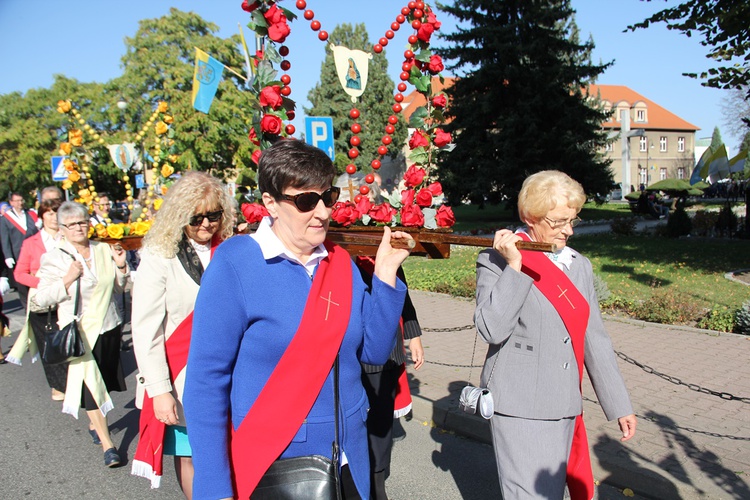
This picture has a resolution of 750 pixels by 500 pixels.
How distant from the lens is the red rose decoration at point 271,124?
3566 millimetres

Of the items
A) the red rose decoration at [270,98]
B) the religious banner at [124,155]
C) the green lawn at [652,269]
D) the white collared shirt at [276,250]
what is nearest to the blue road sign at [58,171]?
the religious banner at [124,155]

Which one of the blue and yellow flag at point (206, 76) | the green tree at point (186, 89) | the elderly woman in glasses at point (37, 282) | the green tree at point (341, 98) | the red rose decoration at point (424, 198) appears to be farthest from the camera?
the green tree at point (341, 98)

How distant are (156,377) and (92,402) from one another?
2163mm

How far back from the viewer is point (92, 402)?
193 inches

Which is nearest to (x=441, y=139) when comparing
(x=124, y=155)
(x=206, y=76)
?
(x=206, y=76)

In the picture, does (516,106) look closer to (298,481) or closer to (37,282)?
(37,282)

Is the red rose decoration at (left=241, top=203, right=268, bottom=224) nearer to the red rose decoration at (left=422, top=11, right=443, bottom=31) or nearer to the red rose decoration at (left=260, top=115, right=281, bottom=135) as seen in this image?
the red rose decoration at (left=260, top=115, right=281, bottom=135)

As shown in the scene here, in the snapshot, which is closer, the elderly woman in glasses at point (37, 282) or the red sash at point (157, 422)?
the red sash at point (157, 422)

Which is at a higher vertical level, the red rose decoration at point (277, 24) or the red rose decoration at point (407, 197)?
the red rose decoration at point (277, 24)

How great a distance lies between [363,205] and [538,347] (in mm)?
1251

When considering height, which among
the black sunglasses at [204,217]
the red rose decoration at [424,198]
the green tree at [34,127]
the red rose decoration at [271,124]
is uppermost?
the green tree at [34,127]

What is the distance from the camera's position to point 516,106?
25938mm

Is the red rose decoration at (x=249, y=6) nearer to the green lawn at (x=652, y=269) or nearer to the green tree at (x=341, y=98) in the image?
the green lawn at (x=652, y=269)

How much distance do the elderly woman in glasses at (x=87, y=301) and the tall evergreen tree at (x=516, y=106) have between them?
21954 mm
